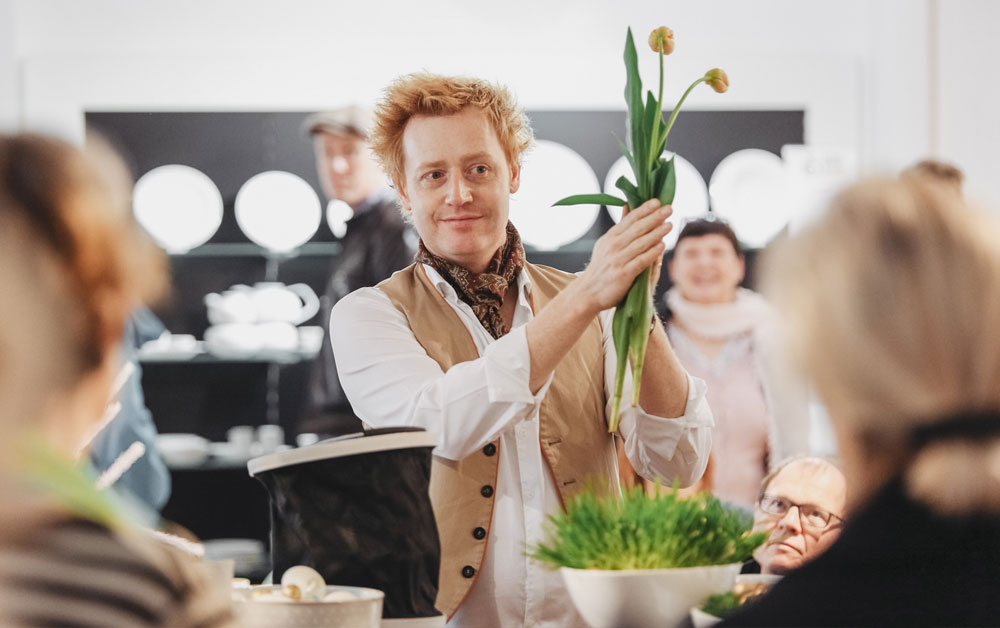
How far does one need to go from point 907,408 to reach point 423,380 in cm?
103

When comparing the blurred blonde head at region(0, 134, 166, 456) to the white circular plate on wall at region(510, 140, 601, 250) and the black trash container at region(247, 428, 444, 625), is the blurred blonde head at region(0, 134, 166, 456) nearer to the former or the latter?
the black trash container at region(247, 428, 444, 625)

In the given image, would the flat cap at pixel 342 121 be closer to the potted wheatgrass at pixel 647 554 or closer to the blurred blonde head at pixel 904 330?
the potted wheatgrass at pixel 647 554

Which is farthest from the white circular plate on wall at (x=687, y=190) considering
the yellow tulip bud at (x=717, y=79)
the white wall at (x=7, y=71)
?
the yellow tulip bud at (x=717, y=79)

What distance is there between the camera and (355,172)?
407 cm

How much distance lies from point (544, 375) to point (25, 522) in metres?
0.95

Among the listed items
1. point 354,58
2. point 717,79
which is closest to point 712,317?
point 354,58

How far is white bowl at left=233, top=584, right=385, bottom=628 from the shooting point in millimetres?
1254

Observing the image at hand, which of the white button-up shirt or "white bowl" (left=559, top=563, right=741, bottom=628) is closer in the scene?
"white bowl" (left=559, top=563, right=741, bottom=628)

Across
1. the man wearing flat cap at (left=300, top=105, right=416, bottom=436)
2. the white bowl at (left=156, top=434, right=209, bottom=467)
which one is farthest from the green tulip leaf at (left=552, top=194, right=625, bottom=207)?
the white bowl at (left=156, top=434, right=209, bottom=467)

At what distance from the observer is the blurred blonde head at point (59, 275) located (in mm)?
811

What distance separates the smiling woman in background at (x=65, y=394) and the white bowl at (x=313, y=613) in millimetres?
384

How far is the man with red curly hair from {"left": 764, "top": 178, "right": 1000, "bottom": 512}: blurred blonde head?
2.07 feet

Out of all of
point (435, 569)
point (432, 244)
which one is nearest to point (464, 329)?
point (432, 244)

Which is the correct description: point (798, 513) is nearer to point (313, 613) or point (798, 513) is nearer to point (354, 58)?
point (313, 613)
